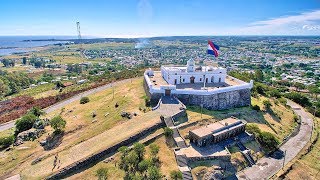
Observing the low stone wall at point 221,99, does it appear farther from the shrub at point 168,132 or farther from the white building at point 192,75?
the shrub at point 168,132

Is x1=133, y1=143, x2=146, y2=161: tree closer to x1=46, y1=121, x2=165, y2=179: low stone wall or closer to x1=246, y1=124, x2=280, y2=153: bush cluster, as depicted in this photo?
x1=46, y1=121, x2=165, y2=179: low stone wall

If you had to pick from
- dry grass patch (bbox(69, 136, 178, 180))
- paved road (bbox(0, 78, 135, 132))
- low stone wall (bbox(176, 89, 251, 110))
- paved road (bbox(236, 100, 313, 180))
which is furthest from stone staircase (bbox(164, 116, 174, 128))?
paved road (bbox(0, 78, 135, 132))

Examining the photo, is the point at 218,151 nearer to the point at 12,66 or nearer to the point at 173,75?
the point at 173,75

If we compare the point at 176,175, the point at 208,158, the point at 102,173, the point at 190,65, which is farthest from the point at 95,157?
the point at 190,65

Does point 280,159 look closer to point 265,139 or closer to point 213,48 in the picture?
point 265,139

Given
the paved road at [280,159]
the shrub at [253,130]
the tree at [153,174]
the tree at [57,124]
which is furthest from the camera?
the shrub at [253,130]

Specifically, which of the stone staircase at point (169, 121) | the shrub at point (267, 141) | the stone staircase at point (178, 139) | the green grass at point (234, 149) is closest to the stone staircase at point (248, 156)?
the green grass at point (234, 149)
